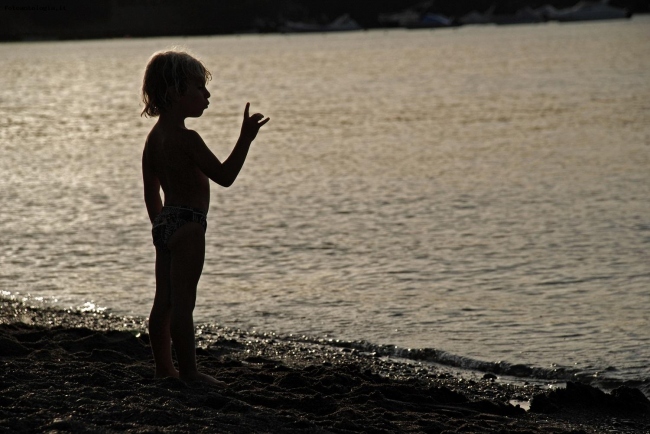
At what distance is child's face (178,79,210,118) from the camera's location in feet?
15.5

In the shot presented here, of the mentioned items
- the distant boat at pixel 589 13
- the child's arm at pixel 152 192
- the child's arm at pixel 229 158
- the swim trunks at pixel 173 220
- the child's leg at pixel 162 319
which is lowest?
the child's leg at pixel 162 319

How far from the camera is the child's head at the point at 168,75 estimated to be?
4.67 metres

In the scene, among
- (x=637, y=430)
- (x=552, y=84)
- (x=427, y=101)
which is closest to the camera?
(x=637, y=430)

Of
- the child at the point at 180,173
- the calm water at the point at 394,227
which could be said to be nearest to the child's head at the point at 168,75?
the child at the point at 180,173

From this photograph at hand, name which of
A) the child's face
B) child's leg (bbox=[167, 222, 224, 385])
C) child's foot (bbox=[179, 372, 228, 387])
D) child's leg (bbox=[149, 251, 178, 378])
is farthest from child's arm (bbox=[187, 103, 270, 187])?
child's foot (bbox=[179, 372, 228, 387])

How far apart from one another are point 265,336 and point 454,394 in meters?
2.00

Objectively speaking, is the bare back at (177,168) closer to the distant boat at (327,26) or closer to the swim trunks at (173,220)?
the swim trunks at (173,220)

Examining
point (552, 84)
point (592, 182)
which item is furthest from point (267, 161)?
point (552, 84)

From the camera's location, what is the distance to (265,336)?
6.89 meters

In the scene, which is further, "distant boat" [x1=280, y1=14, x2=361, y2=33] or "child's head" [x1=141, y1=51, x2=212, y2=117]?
"distant boat" [x1=280, y1=14, x2=361, y2=33]

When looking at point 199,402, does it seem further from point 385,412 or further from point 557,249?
point 557,249

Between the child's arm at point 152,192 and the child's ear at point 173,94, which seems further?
the child's arm at point 152,192

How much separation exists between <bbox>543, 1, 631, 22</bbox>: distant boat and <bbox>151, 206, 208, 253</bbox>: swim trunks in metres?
133

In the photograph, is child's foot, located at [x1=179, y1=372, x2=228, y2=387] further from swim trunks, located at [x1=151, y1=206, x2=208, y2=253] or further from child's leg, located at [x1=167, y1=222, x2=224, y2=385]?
swim trunks, located at [x1=151, y1=206, x2=208, y2=253]
